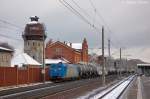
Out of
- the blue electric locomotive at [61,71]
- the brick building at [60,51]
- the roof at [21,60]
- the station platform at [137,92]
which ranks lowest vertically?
the station platform at [137,92]

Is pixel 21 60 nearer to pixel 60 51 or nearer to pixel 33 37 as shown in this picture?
pixel 33 37

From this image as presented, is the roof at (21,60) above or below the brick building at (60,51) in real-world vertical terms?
below

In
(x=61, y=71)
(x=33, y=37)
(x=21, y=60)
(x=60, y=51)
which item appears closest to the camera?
(x=61, y=71)

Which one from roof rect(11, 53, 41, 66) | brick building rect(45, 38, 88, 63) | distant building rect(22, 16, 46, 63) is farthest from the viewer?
brick building rect(45, 38, 88, 63)

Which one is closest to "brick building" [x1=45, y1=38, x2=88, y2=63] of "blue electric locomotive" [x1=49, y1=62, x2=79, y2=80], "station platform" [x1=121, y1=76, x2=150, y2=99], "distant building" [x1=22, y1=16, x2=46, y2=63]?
"distant building" [x1=22, y1=16, x2=46, y2=63]

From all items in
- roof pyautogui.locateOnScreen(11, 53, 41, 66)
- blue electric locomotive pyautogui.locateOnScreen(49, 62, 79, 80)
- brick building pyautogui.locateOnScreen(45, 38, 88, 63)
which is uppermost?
brick building pyautogui.locateOnScreen(45, 38, 88, 63)

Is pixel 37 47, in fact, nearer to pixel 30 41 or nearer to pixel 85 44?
pixel 30 41

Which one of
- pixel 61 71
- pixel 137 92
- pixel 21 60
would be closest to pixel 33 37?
pixel 21 60

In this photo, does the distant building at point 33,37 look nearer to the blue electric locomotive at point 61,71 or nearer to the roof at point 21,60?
the roof at point 21,60

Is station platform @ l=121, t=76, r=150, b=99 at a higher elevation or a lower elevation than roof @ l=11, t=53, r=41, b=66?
lower

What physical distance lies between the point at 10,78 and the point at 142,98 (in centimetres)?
2793

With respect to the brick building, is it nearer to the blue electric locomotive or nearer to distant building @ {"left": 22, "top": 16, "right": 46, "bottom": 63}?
distant building @ {"left": 22, "top": 16, "right": 46, "bottom": 63}

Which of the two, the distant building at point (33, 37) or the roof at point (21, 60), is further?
the distant building at point (33, 37)

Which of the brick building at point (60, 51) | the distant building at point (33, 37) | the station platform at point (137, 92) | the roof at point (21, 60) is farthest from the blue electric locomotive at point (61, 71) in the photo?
the brick building at point (60, 51)
